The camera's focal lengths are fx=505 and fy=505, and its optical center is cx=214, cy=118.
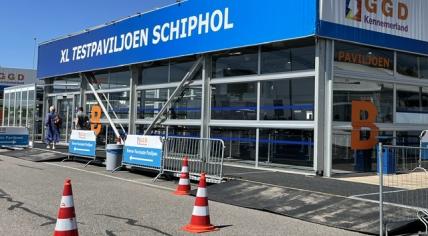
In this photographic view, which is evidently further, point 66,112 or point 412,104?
point 66,112

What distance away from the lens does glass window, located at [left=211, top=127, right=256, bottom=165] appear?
50.2 ft

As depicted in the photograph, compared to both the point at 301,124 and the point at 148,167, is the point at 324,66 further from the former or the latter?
the point at 148,167

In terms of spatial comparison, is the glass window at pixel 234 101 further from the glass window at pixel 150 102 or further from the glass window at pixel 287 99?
the glass window at pixel 150 102

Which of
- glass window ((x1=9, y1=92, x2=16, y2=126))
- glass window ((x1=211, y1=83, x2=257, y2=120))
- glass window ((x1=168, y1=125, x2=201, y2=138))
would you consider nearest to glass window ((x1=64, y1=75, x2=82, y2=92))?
glass window ((x1=9, y1=92, x2=16, y2=126))

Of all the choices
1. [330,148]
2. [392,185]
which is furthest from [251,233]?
[330,148]

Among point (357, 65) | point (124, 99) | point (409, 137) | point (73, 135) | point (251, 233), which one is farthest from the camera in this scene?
point (124, 99)

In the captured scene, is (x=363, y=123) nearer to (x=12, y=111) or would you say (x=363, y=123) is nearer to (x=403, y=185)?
(x=403, y=185)

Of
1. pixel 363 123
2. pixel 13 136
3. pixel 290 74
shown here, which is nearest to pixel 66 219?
pixel 290 74

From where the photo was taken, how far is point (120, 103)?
2173 cm

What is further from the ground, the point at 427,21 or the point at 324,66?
the point at 427,21

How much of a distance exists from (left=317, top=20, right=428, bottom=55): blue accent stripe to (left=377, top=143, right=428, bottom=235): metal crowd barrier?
3.43 m

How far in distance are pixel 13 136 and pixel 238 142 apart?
13003 mm

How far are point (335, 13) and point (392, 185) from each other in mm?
4658

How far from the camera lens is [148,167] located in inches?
547
